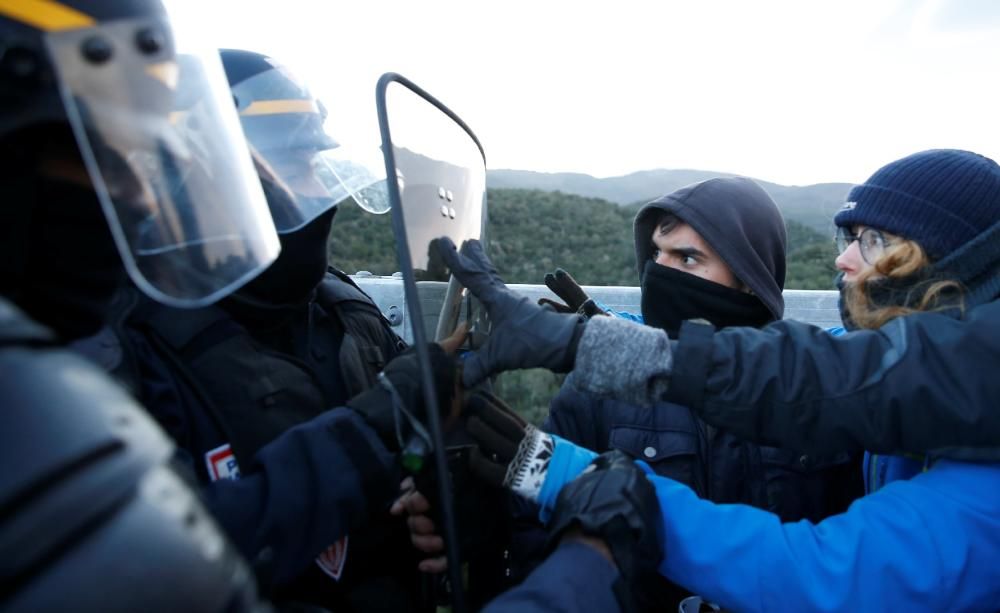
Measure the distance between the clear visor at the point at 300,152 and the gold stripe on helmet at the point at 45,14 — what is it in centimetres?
72

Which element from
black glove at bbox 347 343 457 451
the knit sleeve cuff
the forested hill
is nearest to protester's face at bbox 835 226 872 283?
the knit sleeve cuff

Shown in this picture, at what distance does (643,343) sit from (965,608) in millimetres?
921

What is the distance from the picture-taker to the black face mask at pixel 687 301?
7.27 ft

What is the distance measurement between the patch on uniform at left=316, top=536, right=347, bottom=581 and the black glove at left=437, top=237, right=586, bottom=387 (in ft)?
1.91

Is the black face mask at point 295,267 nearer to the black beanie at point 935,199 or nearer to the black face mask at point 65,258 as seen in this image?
the black face mask at point 65,258

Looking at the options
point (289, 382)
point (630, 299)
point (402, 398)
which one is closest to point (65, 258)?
point (402, 398)

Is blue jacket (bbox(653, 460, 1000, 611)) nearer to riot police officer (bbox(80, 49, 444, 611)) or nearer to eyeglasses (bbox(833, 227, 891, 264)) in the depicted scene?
eyeglasses (bbox(833, 227, 891, 264))

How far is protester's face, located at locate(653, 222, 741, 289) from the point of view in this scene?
2.30 meters

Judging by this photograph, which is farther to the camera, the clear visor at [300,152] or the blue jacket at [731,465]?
the blue jacket at [731,465]

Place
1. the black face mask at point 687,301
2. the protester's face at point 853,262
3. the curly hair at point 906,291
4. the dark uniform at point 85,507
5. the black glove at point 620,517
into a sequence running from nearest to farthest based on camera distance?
the dark uniform at point 85,507 < the black glove at point 620,517 < the curly hair at point 906,291 < the protester's face at point 853,262 < the black face mask at point 687,301

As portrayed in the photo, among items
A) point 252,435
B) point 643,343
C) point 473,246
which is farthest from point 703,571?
point 252,435

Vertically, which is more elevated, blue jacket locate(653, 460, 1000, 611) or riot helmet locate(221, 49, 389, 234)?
Answer: riot helmet locate(221, 49, 389, 234)

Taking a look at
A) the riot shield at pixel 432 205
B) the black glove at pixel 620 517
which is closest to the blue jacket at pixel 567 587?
the black glove at pixel 620 517

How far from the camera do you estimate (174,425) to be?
1460 millimetres
